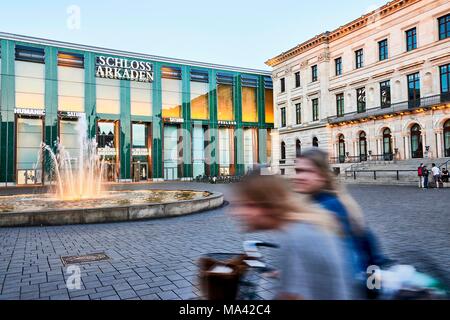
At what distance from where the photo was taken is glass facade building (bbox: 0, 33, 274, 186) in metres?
37.3

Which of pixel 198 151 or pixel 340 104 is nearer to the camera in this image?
pixel 340 104

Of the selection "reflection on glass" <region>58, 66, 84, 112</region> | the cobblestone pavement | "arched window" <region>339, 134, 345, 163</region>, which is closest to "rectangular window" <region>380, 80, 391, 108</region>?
"arched window" <region>339, 134, 345, 163</region>

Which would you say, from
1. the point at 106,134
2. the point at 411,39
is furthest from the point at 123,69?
the point at 411,39

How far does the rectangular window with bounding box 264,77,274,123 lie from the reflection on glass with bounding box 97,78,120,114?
75.4ft

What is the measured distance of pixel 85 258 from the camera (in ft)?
19.8

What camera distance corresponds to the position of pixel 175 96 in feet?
150

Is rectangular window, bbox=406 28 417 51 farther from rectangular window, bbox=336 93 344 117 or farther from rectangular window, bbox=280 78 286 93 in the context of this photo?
rectangular window, bbox=280 78 286 93

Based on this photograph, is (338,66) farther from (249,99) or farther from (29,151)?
(29,151)

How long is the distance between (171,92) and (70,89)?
12444 mm

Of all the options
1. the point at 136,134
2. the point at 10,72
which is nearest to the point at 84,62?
the point at 10,72

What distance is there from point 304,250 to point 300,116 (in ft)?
158

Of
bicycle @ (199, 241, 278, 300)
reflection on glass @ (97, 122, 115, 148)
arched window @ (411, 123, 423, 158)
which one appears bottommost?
bicycle @ (199, 241, 278, 300)

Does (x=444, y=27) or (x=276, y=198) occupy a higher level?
(x=444, y=27)
